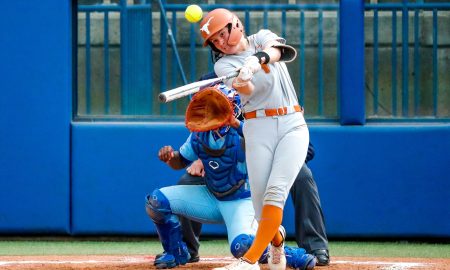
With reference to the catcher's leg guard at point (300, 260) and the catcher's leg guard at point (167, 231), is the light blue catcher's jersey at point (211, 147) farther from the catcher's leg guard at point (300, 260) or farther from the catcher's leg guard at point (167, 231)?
the catcher's leg guard at point (300, 260)

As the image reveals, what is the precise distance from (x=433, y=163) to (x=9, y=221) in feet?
10.4

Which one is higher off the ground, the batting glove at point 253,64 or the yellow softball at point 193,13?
the yellow softball at point 193,13

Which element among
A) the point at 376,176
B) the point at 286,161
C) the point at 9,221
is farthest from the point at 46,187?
the point at 286,161

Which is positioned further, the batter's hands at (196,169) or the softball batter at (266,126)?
the batter's hands at (196,169)

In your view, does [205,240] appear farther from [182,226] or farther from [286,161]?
[286,161]

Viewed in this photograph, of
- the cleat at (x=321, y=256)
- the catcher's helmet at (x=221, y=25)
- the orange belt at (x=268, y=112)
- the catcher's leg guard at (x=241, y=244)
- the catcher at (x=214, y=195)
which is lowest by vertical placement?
the cleat at (x=321, y=256)

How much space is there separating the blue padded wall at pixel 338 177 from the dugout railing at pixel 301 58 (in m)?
0.19

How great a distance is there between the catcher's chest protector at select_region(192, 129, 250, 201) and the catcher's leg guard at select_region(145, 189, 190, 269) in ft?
0.96

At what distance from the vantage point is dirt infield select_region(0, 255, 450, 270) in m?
6.34

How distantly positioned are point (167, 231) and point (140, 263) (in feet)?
1.53

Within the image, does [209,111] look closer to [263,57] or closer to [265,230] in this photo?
[263,57]

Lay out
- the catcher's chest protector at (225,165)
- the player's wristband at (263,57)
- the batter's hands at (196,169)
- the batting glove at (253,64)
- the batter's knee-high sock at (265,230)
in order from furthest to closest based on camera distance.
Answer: the batter's hands at (196,169) → the catcher's chest protector at (225,165) → the batter's knee-high sock at (265,230) → the player's wristband at (263,57) → the batting glove at (253,64)

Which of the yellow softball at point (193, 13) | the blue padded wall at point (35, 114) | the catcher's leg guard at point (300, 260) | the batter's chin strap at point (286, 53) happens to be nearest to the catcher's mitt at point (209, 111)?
the batter's chin strap at point (286, 53)

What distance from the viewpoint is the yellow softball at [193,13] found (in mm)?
7500
